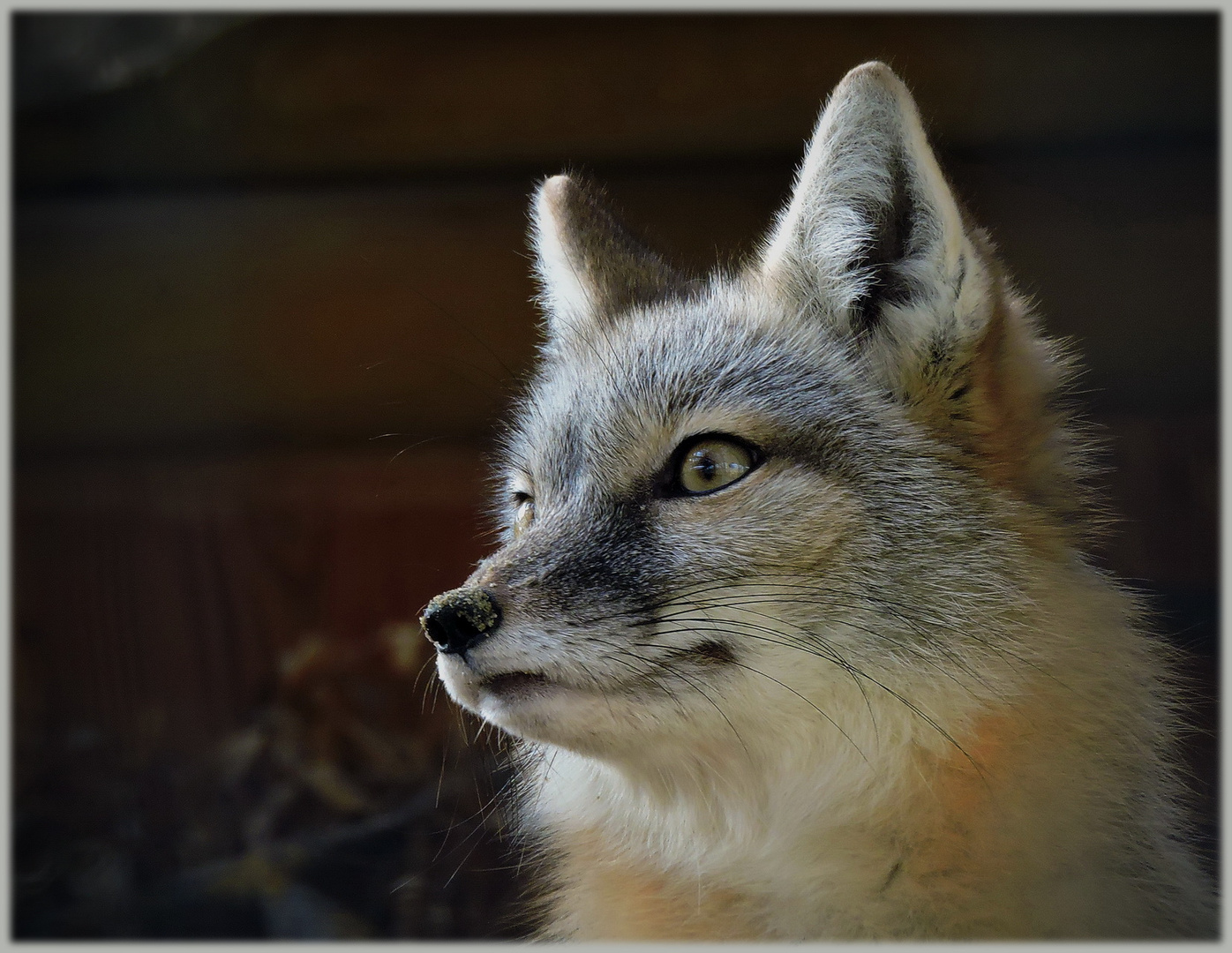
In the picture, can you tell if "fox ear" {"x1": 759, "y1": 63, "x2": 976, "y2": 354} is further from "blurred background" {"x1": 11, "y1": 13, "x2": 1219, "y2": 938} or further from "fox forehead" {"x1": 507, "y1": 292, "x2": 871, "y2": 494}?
"blurred background" {"x1": 11, "y1": 13, "x2": 1219, "y2": 938}

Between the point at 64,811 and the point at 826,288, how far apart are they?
4.94 ft

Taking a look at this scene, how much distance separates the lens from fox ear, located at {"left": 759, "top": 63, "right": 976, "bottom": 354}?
0.92 metres

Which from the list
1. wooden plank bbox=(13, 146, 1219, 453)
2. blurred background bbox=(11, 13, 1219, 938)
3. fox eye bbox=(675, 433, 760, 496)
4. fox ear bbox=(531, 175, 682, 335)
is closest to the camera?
fox eye bbox=(675, 433, 760, 496)

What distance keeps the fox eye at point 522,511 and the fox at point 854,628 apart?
0.09 m

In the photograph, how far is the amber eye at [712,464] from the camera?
94 centimetres

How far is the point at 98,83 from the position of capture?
149 centimetres

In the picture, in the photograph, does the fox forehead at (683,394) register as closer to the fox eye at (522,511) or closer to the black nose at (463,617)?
the fox eye at (522,511)

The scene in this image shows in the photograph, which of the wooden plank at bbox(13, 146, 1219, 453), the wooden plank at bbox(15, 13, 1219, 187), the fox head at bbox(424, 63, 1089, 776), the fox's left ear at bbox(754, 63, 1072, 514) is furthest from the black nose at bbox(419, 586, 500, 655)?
the wooden plank at bbox(15, 13, 1219, 187)

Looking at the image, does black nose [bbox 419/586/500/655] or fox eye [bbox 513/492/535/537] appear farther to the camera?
fox eye [bbox 513/492/535/537]

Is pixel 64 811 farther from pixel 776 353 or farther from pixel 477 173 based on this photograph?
pixel 776 353

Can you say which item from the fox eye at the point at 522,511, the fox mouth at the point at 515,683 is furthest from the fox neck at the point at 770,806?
the fox eye at the point at 522,511

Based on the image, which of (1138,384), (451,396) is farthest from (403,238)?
(1138,384)

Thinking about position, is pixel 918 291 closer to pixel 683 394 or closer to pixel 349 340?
pixel 683 394

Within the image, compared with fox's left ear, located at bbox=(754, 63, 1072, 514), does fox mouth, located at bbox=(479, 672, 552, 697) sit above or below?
below
